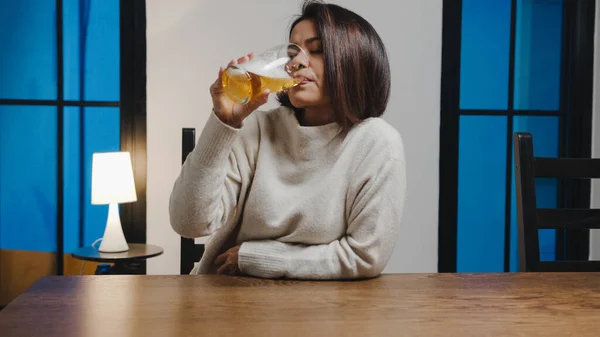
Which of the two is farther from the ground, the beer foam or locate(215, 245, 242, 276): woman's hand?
the beer foam

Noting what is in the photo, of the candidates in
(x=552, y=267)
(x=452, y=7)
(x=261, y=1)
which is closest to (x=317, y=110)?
(x=552, y=267)

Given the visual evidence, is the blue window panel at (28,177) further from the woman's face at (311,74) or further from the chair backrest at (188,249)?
the woman's face at (311,74)

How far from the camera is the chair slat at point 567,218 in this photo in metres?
1.25

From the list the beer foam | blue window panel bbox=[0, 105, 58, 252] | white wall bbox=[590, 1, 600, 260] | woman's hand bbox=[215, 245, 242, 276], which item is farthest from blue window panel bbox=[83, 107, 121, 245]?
white wall bbox=[590, 1, 600, 260]

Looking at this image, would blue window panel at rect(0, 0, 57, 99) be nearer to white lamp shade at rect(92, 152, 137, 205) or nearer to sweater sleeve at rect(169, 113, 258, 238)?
white lamp shade at rect(92, 152, 137, 205)

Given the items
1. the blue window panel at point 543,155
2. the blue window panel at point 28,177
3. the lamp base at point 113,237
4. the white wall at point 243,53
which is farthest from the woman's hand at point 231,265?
the blue window panel at point 543,155

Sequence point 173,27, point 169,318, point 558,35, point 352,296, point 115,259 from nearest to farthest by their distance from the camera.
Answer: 1. point 169,318
2. point 352,296
3. point 115,259
4. point 173,27
5. point 558,35

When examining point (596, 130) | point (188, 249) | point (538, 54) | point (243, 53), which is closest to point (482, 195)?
point (596, 130)

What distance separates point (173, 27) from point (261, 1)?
1.44 ft

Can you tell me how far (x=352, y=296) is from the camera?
35.9 inches

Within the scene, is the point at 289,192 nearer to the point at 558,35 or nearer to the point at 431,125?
the point at 431,125

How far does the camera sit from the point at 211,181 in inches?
43.4

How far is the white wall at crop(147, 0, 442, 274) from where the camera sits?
276 centimetres

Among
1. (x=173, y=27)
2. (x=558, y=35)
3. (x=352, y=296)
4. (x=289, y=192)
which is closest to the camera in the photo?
(x=352, y=296)
